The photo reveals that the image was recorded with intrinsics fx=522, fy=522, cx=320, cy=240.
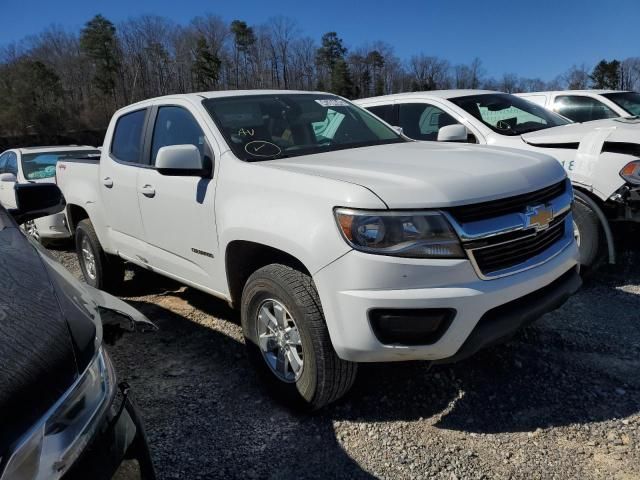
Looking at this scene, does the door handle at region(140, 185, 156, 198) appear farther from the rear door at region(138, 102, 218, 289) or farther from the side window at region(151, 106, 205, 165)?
the side window at region(151, 106, 205, 165)

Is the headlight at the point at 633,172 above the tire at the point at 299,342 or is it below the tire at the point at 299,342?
above

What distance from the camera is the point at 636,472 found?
7.71 feet

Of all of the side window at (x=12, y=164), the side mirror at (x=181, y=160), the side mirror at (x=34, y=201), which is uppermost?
the side mirror at (x=181, y=160)

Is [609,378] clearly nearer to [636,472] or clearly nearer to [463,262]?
[636,472]

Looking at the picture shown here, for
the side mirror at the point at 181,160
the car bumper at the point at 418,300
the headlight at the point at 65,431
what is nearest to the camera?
the headlight at the point at 65,431

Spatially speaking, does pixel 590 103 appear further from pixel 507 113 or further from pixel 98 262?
pixel 98 262

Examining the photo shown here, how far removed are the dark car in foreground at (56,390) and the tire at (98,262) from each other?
10.7 feet

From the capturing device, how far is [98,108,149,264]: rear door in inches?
160

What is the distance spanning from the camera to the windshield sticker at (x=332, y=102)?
4.01 metres

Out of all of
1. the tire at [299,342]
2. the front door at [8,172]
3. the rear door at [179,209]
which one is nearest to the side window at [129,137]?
the rear door at [179,209]

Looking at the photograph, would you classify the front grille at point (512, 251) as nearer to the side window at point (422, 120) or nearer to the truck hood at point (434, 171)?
A: the truck hood at point (434, 171)

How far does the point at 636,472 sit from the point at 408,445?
1.02 m

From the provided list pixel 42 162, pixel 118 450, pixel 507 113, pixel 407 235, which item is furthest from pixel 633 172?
pixel 42 162

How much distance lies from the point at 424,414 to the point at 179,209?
6.52 feet
